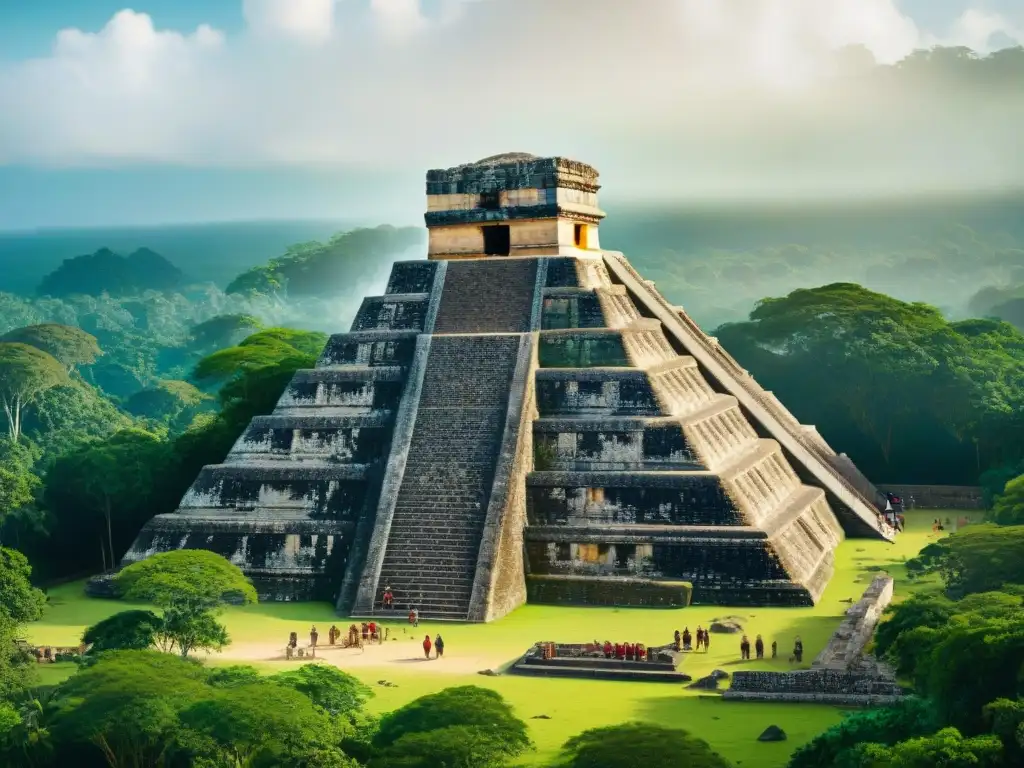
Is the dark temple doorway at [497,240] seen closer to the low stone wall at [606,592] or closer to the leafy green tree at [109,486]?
the leafy green tree at [109,486]

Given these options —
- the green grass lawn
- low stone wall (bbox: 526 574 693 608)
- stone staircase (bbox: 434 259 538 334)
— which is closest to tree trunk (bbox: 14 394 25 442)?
the green grass lawn


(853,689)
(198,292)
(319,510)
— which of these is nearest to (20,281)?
(198,292)

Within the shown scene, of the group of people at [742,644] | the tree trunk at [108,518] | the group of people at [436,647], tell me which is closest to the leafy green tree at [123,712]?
the group of people at [436,647]

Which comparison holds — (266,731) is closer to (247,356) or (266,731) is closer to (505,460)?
(505,460)

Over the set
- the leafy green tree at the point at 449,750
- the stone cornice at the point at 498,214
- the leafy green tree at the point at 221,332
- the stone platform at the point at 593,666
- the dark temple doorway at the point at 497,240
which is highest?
the leafy green tree at the point at 221,332

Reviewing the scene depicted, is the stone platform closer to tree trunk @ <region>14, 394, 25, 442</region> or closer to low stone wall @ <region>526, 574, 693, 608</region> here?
low stone wall @ <region>526, 574, 693, 608</region>

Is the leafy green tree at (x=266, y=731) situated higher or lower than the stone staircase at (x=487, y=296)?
lower

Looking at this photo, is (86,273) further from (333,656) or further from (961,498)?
(333,656)
